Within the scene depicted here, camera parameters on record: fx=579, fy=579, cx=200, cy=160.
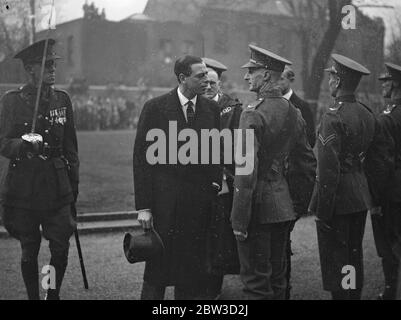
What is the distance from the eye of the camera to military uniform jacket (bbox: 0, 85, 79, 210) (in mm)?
4449

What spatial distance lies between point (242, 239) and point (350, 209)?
1160 mm

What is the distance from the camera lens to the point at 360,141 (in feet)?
14.9

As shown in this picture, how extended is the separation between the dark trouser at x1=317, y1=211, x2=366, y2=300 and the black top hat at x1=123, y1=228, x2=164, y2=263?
4.57 ft

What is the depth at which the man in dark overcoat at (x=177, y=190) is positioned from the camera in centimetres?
415

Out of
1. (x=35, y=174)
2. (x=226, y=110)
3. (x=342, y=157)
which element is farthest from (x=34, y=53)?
(x=342, y=157)

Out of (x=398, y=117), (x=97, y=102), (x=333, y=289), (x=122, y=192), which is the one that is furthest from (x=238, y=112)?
(x=97, y=102)

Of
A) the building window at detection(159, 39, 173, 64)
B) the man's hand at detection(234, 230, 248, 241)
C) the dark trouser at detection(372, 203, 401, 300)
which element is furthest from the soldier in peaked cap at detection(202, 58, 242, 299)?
the building window at detection(159, 39, 173, 64)

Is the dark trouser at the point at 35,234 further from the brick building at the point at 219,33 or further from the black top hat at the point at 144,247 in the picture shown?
the brick building at the point at 219,33

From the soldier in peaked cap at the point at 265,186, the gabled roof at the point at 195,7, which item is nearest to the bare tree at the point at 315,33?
the gabled roof at the point at 195,7

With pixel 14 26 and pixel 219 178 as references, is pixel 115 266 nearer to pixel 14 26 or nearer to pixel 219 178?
pixel 219 178

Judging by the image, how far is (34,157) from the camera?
448 centimetres

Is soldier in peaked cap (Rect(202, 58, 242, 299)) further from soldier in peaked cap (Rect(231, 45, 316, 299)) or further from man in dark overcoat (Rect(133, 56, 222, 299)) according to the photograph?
soldier in peaked cap (Rect(231, 45, 316, 299))

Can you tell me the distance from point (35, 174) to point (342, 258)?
2497 millimetres
